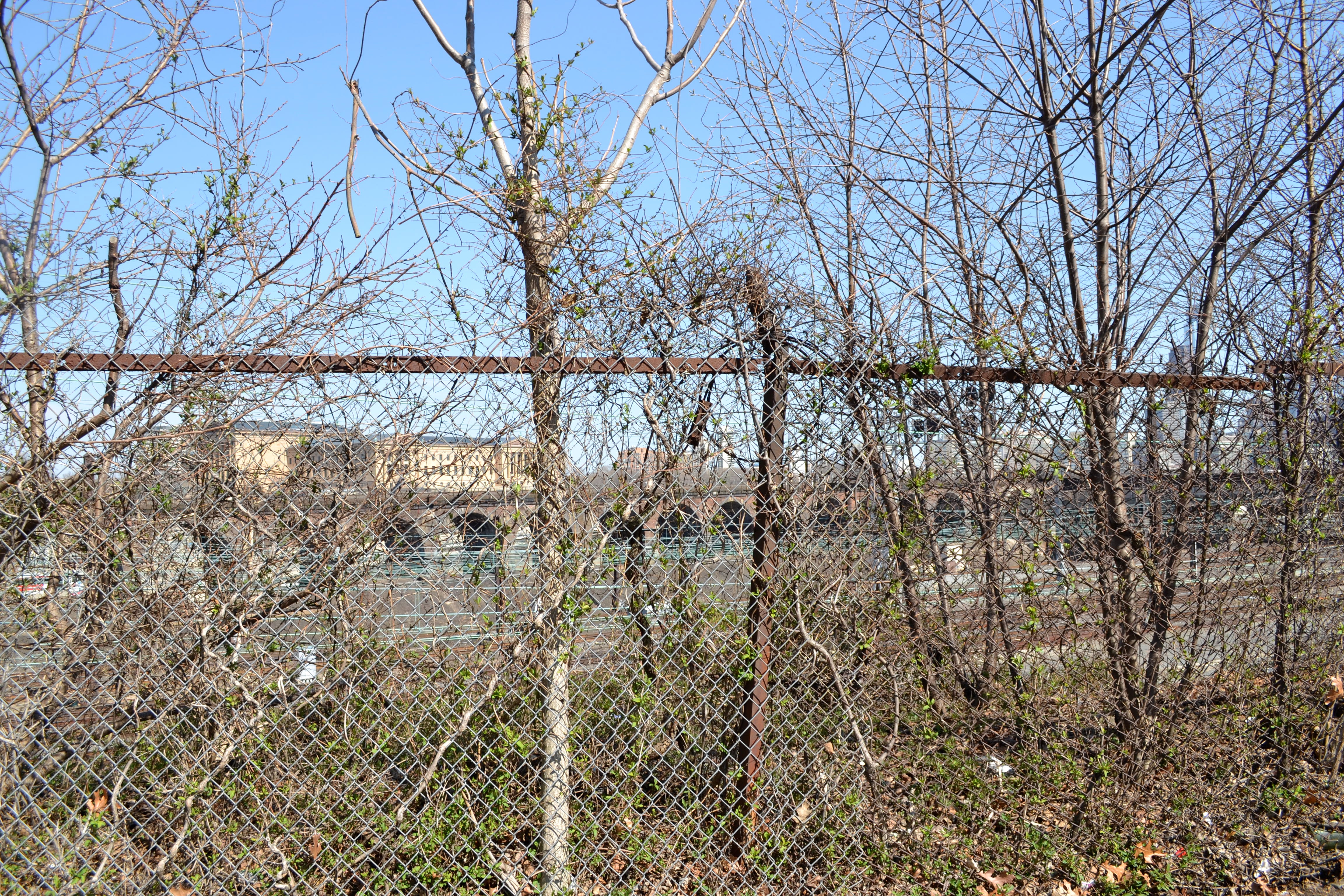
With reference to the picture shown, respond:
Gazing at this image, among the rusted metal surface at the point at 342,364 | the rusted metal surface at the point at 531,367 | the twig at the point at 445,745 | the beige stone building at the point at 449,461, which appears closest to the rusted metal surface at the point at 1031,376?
the rusted metal surface at the point at 531,367

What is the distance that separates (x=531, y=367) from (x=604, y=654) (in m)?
1.12

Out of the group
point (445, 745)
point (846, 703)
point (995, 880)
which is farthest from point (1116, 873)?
point (445, 745)

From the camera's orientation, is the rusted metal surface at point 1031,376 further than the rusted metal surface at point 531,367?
Yes

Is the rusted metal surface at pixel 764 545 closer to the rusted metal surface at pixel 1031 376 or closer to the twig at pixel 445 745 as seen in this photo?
the rusted metal surface at pixel 1031 376

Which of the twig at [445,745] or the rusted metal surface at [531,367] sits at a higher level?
the rusted metal surface at [531,367]

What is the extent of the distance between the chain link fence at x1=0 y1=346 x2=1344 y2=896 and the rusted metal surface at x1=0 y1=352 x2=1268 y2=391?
0.20ft

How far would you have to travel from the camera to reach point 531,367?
2.78m

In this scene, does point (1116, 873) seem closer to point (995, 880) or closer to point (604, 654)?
point (995, 880)

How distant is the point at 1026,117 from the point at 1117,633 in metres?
2.68

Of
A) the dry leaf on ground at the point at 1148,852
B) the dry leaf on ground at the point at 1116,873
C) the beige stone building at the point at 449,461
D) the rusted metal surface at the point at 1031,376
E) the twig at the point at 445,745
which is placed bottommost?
the dry leaf on ground at the point at 1116,873

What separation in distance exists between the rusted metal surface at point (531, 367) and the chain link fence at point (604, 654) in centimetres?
6

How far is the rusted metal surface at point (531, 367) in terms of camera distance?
2.58 metres

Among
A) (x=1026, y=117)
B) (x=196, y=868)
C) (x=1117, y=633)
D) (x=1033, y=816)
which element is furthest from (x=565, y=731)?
(x=1026, y=117)

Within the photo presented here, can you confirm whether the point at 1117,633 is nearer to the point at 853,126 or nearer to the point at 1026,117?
the point at 1026,117
